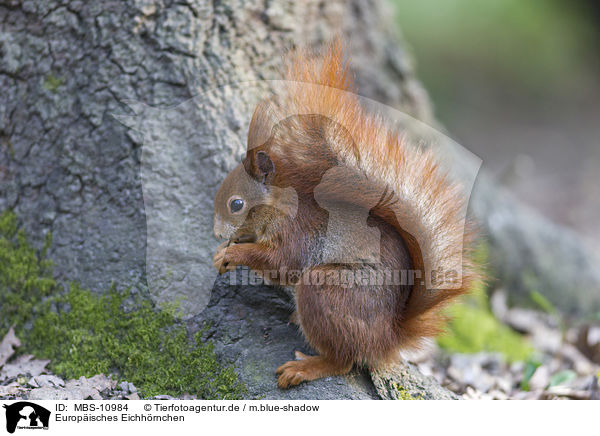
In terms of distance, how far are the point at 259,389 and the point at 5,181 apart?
49.4 inches

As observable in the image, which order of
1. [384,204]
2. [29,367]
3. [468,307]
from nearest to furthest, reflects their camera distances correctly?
1. [384,204]
2. [29,367]
3. [468,307]

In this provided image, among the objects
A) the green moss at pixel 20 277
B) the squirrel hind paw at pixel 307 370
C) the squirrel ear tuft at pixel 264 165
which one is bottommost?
the squirrel hind paw at pixel 307 370

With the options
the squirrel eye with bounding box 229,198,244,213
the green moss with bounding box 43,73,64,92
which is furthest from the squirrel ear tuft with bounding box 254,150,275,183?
the green moss with bounding box 43,73,64,92

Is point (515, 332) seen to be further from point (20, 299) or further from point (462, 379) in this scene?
point (20, 299)

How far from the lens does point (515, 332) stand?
304 cm

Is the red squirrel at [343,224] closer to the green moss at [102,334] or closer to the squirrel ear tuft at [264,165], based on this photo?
the squirrel ear tuft at [264,165]

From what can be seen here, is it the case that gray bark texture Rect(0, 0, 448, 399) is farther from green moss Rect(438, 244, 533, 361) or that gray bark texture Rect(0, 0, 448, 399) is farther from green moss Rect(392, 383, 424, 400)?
green moss Rect(438, 244, 533, 361)

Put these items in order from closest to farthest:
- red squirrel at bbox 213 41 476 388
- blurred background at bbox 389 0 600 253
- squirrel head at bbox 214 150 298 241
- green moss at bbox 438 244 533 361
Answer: red squirrel at bbox 213 41 476 388 < squirrel head at bbox 214 150 298 241 < green moss at bbox 438 244 533 361 < blurred background at bbox 389 0 600 253

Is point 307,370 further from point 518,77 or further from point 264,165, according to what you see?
point 518,77

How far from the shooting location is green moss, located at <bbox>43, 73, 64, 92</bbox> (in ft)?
6.77

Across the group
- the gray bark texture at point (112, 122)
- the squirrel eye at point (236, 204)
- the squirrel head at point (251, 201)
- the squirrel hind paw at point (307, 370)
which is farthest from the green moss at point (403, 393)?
the squirrel eye at point (236, 204)

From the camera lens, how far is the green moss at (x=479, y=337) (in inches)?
106
